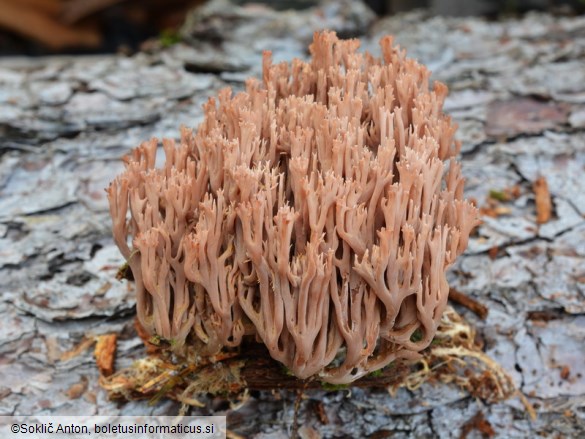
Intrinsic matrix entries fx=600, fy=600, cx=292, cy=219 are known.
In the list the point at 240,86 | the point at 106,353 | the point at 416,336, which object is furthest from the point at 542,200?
the point at 106,353

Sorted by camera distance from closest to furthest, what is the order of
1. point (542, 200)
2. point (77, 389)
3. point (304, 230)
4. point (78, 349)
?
1. point (304, 230)
2. point (77, 389)
3. point (78, 349)
4. point (542, 200)

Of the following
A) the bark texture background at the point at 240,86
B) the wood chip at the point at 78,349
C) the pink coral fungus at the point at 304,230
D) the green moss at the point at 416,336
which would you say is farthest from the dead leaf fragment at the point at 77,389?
the green moss at the point at 416,336

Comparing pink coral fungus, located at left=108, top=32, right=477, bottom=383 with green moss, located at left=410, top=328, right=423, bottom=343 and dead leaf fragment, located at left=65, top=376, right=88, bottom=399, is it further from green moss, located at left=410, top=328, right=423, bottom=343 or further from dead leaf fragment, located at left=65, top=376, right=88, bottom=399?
dead leaf fragment, located at left=65, top=376, right=88, bottom=399

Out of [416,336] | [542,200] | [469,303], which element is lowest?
[469,303]

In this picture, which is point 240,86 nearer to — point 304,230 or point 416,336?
point 304,230

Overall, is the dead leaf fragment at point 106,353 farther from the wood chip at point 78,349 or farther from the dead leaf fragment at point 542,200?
the dead leaf fragment at point 542,200

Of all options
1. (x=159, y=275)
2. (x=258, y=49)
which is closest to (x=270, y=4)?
(x=258, y=49)

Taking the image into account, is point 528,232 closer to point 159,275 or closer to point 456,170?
point 456,170
